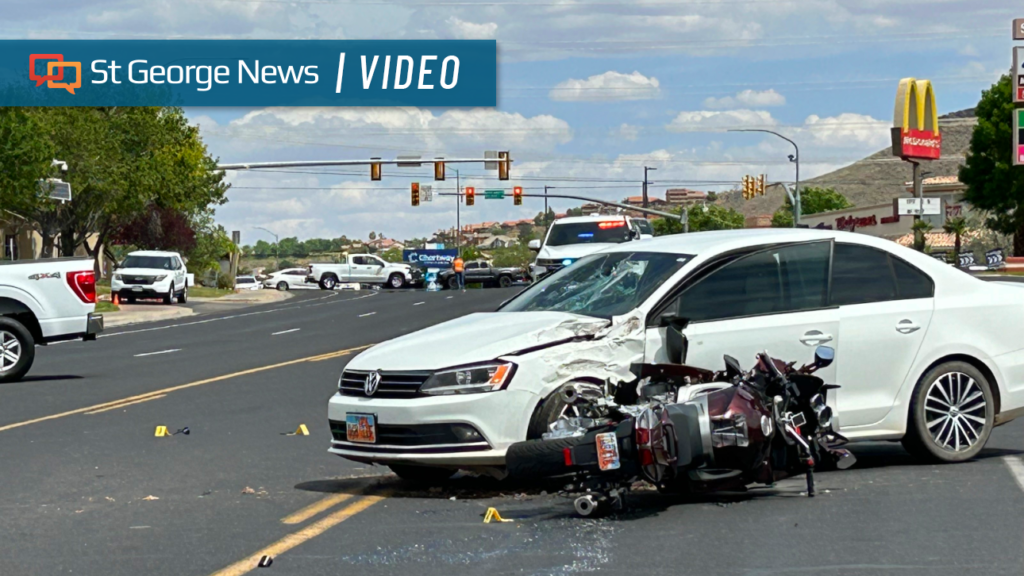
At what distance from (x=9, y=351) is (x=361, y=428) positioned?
36.8ft

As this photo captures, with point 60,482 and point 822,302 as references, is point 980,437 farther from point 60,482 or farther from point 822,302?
point 60,482

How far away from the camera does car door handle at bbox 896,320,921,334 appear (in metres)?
9.20

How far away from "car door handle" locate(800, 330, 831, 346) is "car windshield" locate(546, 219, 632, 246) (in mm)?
25307

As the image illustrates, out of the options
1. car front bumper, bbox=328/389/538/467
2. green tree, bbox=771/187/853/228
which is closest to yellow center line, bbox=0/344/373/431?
car front bumper, bbox=328/389/538/467

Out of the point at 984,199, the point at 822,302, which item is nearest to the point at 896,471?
the point at 822,302

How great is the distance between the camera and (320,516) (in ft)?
26.5

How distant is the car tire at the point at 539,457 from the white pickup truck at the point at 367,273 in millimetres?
67691

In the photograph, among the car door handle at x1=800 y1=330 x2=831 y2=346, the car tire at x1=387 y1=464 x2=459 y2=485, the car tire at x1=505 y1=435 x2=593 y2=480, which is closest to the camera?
the car tire at x1=505 y1=435 x2=593 y2=480

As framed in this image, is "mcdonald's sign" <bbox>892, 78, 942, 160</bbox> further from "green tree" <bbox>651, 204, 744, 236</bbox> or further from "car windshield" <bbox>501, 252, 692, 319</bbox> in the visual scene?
"car windshield" <bbox>501, 252, 692, 319</bbox>

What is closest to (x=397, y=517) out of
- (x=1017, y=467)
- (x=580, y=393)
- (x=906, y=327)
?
(x=580, y=393)

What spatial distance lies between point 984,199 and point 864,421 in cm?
7786

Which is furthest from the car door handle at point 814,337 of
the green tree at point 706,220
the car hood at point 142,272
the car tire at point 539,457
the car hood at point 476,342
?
the green tree at point 706,220

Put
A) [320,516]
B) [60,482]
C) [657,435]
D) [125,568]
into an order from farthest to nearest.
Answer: [60,482], [320,516], [657,435], [125,568]

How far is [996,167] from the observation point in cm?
8019
